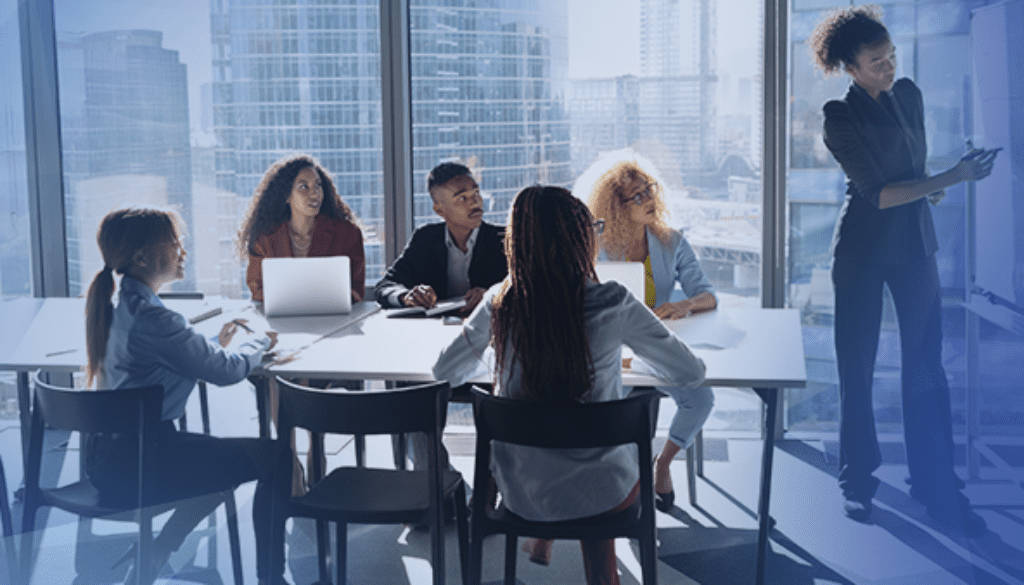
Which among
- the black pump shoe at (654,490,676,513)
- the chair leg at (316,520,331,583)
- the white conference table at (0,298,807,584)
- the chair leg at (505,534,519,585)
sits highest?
the white conference table at (0,298,807,584)

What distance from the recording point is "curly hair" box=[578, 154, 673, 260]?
130 inches

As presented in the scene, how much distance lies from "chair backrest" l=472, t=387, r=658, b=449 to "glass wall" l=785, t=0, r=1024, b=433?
1.95m

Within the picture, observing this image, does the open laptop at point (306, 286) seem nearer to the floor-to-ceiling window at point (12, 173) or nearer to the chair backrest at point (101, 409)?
the chair backrest at point (101, 409)

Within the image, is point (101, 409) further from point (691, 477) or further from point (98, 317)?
point (691, 477)

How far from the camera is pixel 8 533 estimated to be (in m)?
2.98

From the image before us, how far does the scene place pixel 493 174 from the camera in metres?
4.07

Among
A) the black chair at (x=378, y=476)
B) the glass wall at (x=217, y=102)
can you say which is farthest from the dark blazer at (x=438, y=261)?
the black chair at (x=378, y=476)

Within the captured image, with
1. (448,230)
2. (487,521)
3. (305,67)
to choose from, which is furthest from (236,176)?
(487,521)

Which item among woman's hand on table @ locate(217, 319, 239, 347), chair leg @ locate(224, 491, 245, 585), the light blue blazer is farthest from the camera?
the light blue blazer

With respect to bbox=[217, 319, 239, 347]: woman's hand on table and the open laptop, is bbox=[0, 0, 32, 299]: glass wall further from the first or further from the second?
bbox=[217, 319, 239, 347]: woman's hand on table

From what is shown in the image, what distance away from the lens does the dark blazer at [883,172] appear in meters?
3.34

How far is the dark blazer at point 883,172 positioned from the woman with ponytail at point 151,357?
7.37ft

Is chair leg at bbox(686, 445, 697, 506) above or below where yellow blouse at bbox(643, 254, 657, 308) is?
below

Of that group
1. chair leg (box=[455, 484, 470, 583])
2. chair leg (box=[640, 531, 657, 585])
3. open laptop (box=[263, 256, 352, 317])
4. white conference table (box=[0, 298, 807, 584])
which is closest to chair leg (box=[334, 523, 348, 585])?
chair leg (box=[455, 484, 470, 583])
